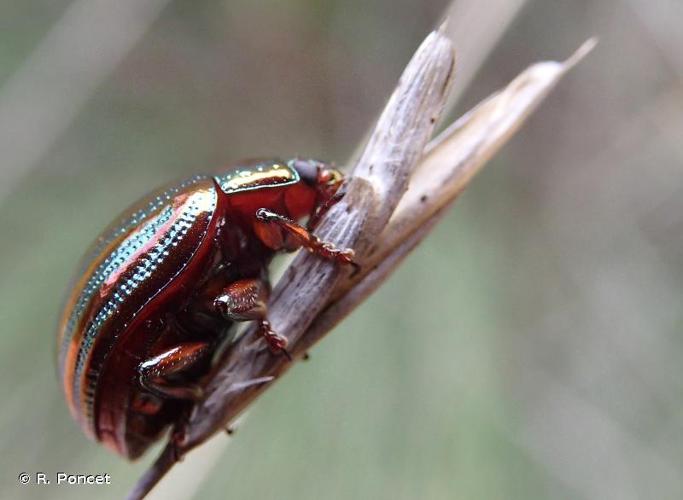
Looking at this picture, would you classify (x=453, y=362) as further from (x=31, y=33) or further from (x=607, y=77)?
(x=31, y=33)

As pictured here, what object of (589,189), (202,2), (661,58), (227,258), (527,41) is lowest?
(227,258)

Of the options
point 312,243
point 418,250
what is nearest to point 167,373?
point 312,243

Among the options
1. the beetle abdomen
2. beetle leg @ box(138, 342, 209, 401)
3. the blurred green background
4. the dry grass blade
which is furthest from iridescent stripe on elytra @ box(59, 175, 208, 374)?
the blurred green background

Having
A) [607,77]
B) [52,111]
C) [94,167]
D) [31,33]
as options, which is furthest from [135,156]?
[607,77]

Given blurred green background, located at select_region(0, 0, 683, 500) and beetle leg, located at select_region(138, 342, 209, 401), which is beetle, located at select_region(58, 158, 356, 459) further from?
blurred green background, located at select_region(0, 0, 683, 500)

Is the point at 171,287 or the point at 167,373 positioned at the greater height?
A: the point at 171,287

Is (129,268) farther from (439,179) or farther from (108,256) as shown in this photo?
(439,179)
